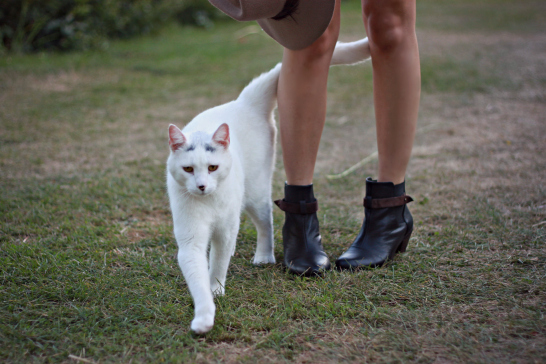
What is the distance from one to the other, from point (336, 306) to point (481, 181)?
1.45 metres

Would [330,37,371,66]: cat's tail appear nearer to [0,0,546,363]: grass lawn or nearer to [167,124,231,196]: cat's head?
[167,124,231,196]: cat's head

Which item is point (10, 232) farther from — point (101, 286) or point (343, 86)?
point (343, 86)

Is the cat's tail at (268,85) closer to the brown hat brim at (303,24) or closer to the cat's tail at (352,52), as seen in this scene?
the cat's tail at (352,52)

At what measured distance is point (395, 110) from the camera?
176cm

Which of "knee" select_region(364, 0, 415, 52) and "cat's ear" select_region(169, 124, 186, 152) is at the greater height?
"knee" select_region(364, 0, 415, 52)

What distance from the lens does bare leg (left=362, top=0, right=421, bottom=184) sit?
5.41 feet

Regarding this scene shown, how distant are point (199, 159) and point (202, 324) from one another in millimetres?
508

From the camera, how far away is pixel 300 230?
178cm

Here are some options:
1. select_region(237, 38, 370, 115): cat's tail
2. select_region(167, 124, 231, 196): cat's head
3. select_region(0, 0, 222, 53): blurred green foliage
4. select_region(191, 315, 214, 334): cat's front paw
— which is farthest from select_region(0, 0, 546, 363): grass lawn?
select_region(0, 0, 222, 53): blurred green foliage

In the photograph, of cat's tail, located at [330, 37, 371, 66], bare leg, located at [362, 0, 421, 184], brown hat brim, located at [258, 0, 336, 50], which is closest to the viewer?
brown hat brim, located at [258, 0, 336, 50]

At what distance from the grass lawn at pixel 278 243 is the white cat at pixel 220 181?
12 cm

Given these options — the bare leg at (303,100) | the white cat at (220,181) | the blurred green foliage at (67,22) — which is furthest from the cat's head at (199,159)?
the blurred green foliage at (67,22)

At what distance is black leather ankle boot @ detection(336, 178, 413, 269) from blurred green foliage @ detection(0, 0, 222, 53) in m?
5.52

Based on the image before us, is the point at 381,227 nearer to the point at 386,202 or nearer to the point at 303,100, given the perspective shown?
the point at 386,202
